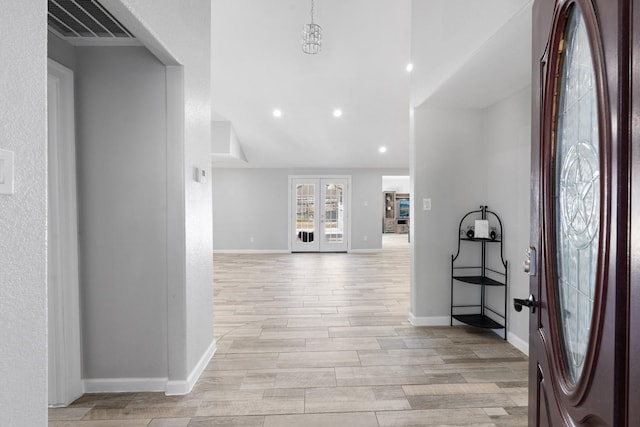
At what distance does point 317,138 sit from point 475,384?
6.06m

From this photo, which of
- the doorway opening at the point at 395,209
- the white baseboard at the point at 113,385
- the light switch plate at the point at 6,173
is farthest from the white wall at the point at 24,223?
the doorway opening at the point at 395,209

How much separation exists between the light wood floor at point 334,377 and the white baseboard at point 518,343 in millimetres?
66

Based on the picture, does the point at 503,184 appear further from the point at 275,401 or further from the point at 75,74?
the point at 75,74

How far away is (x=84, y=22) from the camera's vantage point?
2020mm

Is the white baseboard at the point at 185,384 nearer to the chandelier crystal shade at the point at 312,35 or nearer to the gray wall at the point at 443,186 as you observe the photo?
the gray wall at the point at 443,186

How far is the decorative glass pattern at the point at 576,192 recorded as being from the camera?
829mm

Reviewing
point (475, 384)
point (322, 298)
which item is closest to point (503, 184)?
point (475, 384)

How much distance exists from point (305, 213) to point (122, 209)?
689 centimetres

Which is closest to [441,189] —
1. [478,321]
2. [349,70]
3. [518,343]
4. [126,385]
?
[478,321]

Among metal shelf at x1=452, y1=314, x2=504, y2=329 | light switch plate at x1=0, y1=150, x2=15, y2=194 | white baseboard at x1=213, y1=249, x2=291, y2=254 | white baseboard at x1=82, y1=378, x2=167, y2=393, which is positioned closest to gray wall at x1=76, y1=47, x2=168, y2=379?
white baseboard at x1=82, y1=378, x2=167, y2=393

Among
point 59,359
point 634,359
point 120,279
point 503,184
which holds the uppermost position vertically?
point 503,184

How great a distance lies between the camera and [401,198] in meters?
15.9

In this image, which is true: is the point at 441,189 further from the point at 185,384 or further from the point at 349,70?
the point at 349,70

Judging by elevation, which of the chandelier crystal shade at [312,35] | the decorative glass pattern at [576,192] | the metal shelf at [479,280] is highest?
the chandelier crystal shade at [312,35]
